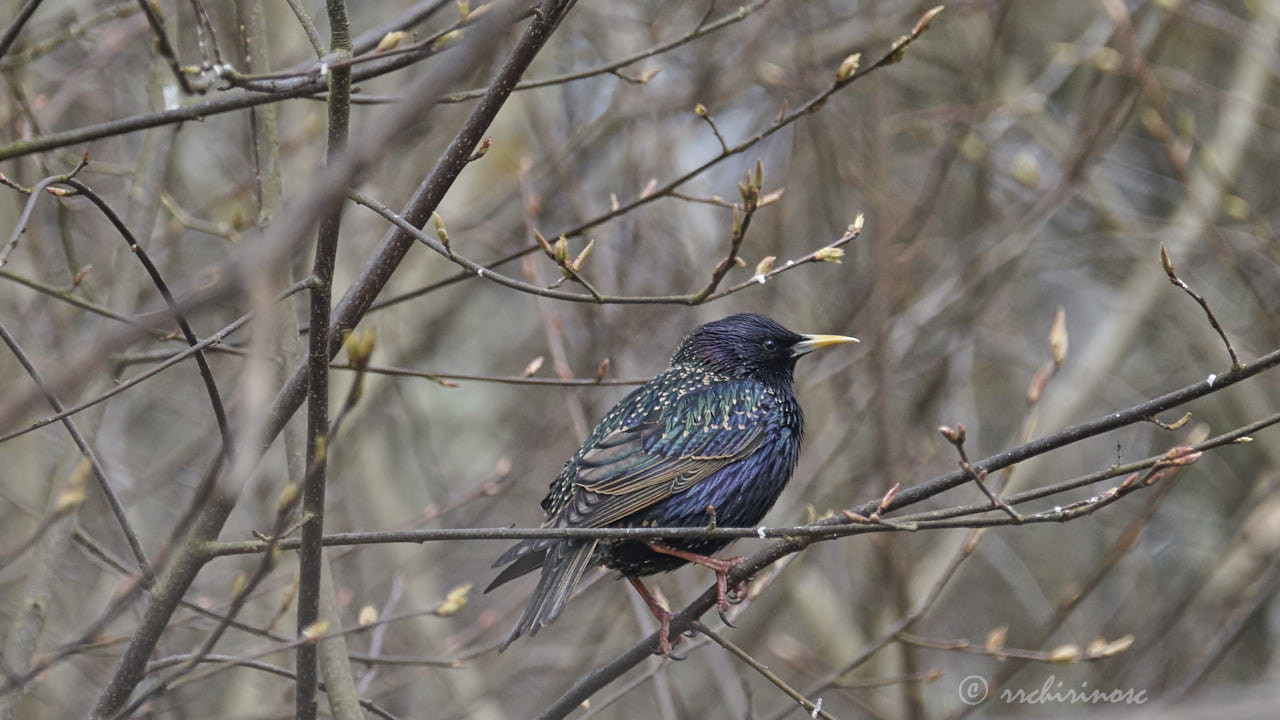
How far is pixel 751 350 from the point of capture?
4.35m

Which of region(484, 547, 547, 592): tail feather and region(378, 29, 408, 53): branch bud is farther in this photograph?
region(484, 547, 547, 592): tail feather

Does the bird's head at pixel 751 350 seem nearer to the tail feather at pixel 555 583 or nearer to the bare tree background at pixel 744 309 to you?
the bare tree background at pixel 744 309

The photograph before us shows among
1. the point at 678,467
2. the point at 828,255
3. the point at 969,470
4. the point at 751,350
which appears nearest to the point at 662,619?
the point at 678,467

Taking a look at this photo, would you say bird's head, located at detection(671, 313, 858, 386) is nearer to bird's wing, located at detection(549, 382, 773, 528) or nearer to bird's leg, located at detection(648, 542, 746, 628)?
bird's wing, located at detection(549, 382, 773, 528)

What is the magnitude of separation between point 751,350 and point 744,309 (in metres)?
2.18

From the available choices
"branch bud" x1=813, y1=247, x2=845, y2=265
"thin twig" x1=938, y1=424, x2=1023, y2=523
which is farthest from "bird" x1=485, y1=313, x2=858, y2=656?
"thin twig" x1=938, y1=424, x2=1023, y2=523

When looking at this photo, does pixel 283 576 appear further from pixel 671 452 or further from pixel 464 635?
pixel 671 452

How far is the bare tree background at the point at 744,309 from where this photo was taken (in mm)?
4488

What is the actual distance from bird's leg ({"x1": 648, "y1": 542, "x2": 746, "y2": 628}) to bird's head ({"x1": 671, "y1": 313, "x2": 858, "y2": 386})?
867 mm

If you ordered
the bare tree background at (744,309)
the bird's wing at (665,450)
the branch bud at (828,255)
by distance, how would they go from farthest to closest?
the bare tree background at (744,309) → the bird's wing at (665,450) → the branch bud at (828,255)

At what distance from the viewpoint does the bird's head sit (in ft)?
14.2

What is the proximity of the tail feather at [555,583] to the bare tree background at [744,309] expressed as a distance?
235mm

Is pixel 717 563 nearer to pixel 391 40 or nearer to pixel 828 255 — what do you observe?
pixel 828 255

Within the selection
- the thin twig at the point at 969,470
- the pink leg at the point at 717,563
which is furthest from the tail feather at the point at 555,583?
the thin twig at the point at 969,470
